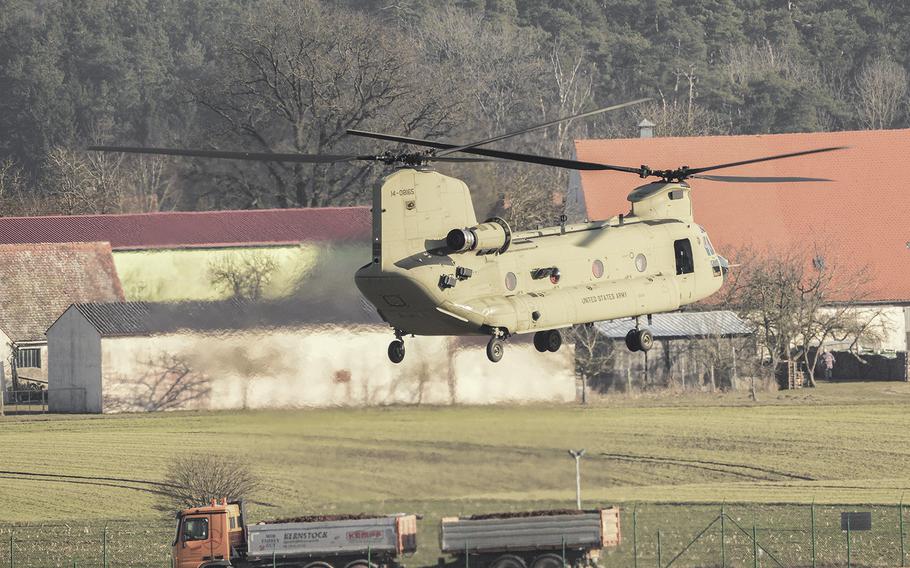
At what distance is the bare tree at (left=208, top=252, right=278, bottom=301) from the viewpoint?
210ft

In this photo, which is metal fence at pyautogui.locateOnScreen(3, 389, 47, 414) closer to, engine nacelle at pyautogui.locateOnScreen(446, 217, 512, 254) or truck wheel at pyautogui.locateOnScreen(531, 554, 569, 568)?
truck wheel at pyautogui.locateOnScreen(531, 554, 569, 568)

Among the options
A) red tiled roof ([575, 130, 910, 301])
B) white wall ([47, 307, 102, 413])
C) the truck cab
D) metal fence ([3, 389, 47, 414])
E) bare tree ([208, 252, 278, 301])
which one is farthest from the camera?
red tiled roof ([575, 130, 910, 301])

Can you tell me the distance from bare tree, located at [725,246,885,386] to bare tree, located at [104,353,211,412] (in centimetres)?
3561

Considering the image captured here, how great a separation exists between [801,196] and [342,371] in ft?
194

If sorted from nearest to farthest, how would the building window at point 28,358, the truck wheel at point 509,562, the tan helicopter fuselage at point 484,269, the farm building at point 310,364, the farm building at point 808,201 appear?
the tan helicopter fuselage at point 484,269, the truck wheel at point 509,562, the farm building at point 310,364, the building window at point 28,358, the farm building at point 808,201

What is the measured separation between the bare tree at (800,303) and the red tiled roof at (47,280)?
3426 cm

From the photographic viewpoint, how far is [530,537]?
58750 millimetres

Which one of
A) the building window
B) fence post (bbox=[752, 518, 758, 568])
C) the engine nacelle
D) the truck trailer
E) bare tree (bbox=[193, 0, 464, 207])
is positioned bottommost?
fence post (bbox=[752, 518, 758, 568])

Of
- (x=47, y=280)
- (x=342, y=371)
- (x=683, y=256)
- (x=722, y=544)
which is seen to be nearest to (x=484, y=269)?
(x=683, y=256)

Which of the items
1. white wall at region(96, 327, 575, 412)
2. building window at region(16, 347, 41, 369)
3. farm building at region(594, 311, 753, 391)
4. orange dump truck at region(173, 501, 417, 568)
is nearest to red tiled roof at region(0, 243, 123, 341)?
building window at region(16, 347, 41, 369)

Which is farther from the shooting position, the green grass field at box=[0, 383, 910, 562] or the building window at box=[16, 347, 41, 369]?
the building window at box=[16, 347, 41, 369]

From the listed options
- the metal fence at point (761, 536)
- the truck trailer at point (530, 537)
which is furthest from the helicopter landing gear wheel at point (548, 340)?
the metal fence at point (761, 536)

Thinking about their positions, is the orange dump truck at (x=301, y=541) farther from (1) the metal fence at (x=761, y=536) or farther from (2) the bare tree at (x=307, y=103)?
(2) the bare tree at (x=307, y=103)

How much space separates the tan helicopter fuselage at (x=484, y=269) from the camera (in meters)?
48.4
